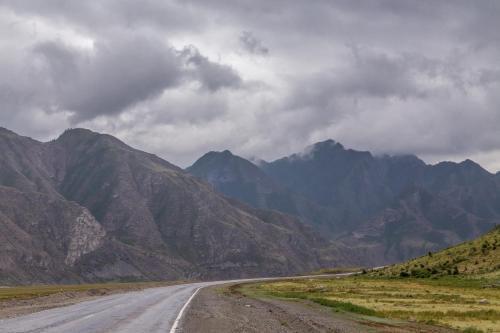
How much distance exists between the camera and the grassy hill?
92062 millimetres

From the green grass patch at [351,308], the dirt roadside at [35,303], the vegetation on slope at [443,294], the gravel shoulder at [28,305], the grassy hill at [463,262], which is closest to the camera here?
the vegetation on slope at [443,294]

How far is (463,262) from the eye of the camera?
101 metres

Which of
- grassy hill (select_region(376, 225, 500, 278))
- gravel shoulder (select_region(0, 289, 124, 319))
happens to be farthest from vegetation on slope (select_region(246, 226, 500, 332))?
gravel shoulder (select_region(0, 289, 124, 319))

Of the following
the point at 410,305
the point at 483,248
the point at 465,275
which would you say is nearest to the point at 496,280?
the point at 465,275

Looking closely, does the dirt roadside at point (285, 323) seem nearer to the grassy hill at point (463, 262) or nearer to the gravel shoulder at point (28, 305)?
the gravel shoulder at point (28, 305)

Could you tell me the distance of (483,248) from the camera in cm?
10350

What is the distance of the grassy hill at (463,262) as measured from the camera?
92062mm

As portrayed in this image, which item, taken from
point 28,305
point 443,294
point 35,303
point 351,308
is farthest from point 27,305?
point 443,294

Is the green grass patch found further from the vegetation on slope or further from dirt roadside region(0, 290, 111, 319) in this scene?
dirt roadside region(0, 290, 111, 319)

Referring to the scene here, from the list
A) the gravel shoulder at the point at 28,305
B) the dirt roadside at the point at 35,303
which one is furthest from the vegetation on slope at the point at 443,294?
the gravel shoulder at the point at 28,305

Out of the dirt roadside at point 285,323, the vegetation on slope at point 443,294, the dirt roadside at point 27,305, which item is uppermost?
the vegetation on slope at point 443,294

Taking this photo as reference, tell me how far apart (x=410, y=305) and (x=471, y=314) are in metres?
8.78

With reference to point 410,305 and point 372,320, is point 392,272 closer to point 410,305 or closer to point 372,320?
point 410,305

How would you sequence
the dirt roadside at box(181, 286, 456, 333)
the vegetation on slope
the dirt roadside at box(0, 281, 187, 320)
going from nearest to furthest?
the dirt roadside at box(181, 286, 456, 333) < the vegetation on slope < the dirt roadside at box(0, 281, 187, 320)
